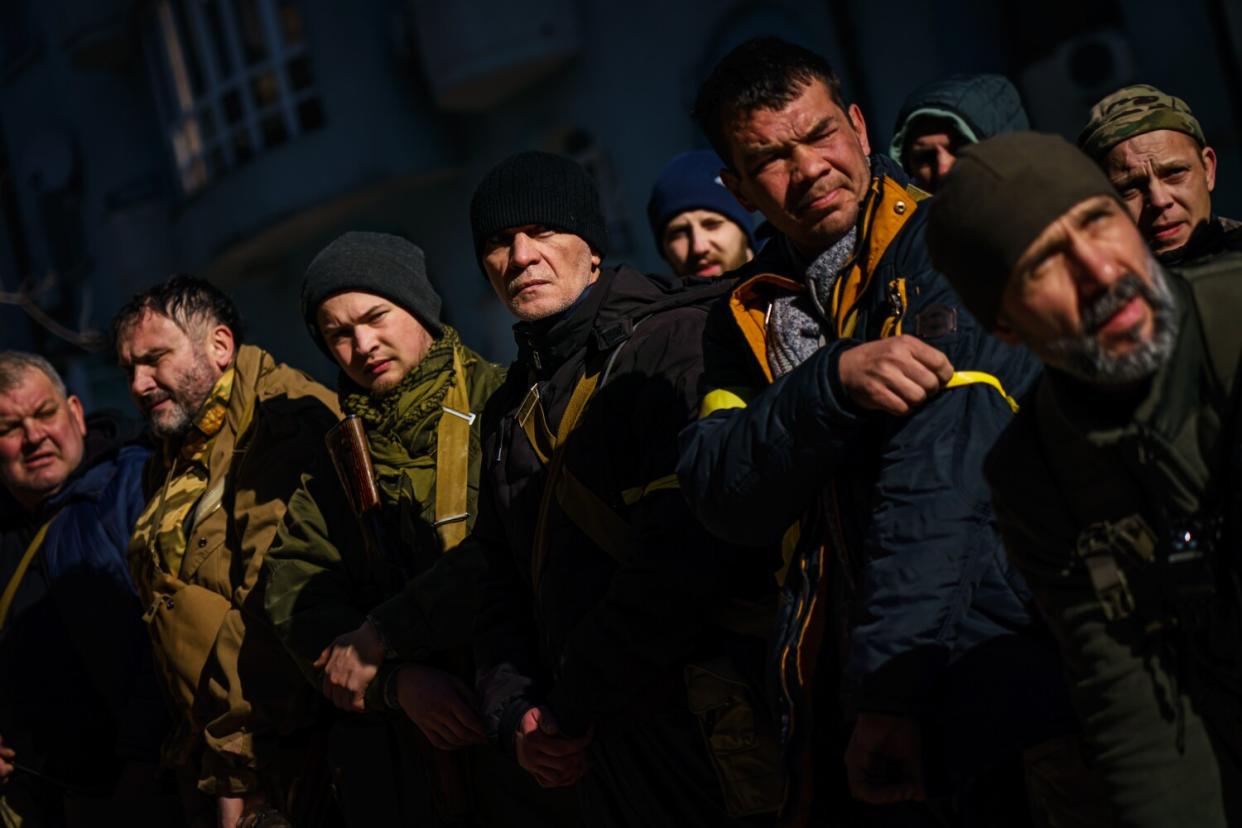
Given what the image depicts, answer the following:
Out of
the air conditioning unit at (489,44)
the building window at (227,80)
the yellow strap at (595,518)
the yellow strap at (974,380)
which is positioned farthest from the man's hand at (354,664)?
the building window at (227,80)

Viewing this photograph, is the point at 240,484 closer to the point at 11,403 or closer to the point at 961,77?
the point at 11,403

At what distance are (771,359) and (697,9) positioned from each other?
36.9 feet

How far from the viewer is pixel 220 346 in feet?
19.3

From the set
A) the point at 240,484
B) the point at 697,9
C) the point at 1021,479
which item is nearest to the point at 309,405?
the point at 240,484

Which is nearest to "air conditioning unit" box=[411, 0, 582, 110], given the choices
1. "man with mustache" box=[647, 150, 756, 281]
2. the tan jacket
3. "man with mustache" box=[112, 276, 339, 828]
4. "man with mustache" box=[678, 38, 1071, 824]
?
"man with mustache" box=[647, 150, 756, 281]

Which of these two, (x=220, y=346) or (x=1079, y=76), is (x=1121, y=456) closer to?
(x=220, y=346)

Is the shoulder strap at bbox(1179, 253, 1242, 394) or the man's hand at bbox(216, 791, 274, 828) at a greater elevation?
the shoulder strap at bbox(1179, 253, 1242, 394)

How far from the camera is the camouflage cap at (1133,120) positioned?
13.2 ft

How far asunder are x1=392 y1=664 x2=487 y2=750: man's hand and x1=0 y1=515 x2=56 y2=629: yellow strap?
2658 mm

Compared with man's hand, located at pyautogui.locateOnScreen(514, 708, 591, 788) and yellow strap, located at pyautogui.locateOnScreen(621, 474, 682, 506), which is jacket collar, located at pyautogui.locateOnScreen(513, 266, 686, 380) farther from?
man's hand, located at pyautogui.locateOnScreen(514, 708, 591, 788)

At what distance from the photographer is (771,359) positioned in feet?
10.5

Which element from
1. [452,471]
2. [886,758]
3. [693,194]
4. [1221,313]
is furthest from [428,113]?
[1221,313]

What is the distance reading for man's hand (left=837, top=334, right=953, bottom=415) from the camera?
9.05ft

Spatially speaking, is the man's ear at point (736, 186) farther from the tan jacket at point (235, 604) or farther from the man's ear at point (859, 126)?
the tan jacket at point (235, 604)
